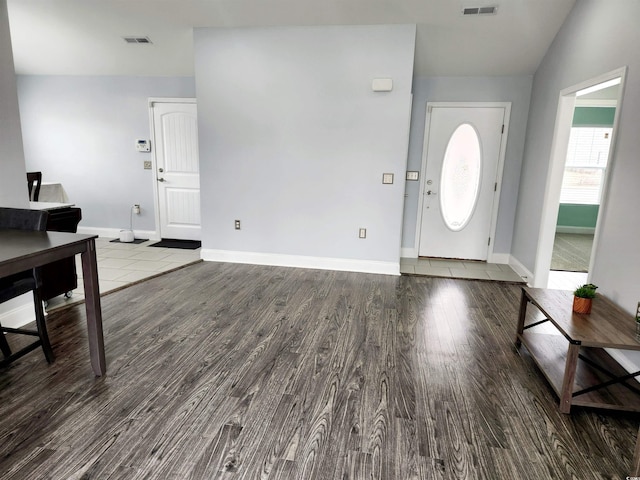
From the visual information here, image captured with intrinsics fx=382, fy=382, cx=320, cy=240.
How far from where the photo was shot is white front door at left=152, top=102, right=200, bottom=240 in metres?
5.64

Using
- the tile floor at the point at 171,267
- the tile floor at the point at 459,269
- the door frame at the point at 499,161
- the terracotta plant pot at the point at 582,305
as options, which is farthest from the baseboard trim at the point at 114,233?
the terracotta plant pot at the point at 582,305

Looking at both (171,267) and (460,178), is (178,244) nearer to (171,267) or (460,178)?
(171,267)

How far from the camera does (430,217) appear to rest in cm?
518

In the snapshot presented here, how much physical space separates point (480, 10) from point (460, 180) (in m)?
2.00

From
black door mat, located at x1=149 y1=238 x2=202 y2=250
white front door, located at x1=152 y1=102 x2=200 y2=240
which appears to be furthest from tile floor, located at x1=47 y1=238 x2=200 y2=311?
white front door, located at x1=152 y1=102 x2=200 y2=240

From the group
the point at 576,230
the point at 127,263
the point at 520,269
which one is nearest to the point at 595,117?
the point at 576,230

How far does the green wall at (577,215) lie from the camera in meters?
7.23

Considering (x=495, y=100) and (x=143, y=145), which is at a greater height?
(x=495, y=100)

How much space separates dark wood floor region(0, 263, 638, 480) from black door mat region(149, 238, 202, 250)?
7.44 feet

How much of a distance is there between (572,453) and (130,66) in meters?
6.25

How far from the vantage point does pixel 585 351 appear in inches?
102

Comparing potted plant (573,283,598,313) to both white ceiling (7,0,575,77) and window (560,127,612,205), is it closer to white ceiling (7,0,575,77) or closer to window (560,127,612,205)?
white ceiling (7,0,575,77)

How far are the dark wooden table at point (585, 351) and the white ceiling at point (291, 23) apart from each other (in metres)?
2.82

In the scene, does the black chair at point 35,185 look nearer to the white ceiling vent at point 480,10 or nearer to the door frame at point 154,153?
the door frame at point 154,153
